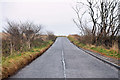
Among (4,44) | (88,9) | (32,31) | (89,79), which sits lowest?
(89,79)

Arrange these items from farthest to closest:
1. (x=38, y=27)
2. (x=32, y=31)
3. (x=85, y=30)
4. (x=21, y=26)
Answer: (x=85, y=30)
(x=38, y=27)
(x=32, y=31)
(x=21, y=26)

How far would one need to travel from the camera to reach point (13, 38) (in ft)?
58.5

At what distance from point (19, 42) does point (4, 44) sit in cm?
212

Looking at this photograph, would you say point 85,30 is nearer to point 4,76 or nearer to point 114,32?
point 114,32

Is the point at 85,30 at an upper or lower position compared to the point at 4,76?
upper

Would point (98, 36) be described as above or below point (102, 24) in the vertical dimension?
below

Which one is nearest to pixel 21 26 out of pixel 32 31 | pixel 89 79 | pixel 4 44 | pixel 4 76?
pixel 32 31

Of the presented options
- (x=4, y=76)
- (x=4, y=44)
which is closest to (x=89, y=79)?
(x=4, y=76)

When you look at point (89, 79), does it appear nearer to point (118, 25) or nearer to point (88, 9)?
point (118, 25)

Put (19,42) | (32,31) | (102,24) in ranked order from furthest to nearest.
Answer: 1. (102,24)
2. (32,31)
3. (19,42)

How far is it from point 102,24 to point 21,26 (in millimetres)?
14203

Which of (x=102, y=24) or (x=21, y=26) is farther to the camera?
(x=102, y=24)

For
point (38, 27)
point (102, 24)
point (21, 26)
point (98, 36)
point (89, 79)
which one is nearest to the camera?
point (89, 79)

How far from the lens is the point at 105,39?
29.1m
